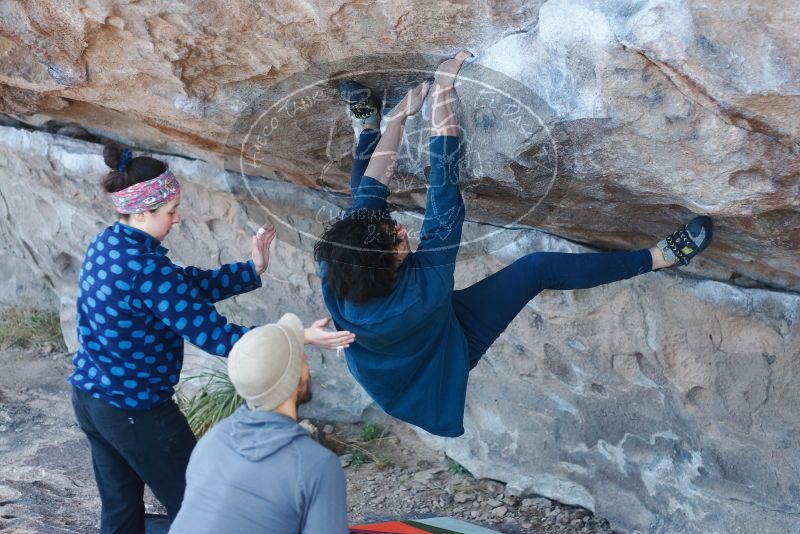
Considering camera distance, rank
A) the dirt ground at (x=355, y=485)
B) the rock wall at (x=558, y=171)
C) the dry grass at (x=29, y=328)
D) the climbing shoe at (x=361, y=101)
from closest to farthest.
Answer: the rock wall at (x=558, y=171) → the climbing shoe at (x=361, y=101) → the dirt ground at (x=355, y=485) → the dry grass at (x=29, y=328)

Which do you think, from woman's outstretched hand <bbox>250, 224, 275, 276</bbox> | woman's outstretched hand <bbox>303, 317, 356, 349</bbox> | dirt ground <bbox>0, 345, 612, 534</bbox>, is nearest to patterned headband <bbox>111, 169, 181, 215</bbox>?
woman's outstretched hand <bbox>250, 224, 275, 276</bbox>

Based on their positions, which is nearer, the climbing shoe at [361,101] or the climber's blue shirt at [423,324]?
the climber's blue shirt at [423,324]

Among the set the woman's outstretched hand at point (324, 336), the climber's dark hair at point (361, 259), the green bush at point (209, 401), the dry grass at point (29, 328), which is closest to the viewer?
the woman's outstretched hand at point (324, 336)

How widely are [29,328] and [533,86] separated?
4.44 m

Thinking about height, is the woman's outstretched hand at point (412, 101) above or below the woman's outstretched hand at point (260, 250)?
above

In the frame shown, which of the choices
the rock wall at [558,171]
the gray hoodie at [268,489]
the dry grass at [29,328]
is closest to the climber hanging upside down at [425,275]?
the rock wall at [558,171]

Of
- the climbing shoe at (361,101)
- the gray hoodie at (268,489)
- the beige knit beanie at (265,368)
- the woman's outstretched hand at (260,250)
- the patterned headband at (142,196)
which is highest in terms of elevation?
the climbing shoe at (361,101)

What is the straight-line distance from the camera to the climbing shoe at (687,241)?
2.63m

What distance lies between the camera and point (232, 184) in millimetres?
4133

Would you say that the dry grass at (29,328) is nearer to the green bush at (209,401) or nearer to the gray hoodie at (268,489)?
the green bush at (209,401)

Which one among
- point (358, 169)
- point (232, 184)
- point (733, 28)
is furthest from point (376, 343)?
point (232, 184)

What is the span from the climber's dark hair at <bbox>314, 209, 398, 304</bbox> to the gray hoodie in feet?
1.83

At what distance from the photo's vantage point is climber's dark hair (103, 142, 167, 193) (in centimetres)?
250

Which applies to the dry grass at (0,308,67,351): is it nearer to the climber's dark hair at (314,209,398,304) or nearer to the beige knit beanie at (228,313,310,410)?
the climber's dark hair at (314,209,398,304)
